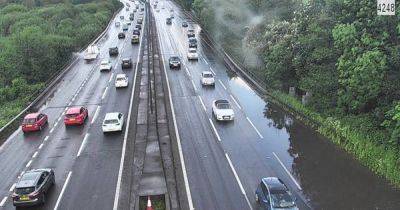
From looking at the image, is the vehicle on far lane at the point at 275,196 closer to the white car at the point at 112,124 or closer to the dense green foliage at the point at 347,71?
the dense green foliage at the point at 347,71

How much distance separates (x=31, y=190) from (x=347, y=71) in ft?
80.2

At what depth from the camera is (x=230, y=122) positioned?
43.6m

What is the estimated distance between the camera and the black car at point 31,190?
90.2 feet

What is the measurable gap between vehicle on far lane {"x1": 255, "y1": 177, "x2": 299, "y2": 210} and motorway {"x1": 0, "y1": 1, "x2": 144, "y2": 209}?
8.77m

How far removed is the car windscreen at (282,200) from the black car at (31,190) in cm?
1322

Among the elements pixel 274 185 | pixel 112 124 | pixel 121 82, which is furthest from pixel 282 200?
pixel 121 82

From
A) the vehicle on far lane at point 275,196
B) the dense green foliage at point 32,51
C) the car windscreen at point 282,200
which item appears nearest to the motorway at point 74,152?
the dense green foliage at point 32,51

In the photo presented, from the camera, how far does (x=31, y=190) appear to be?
27.7 m

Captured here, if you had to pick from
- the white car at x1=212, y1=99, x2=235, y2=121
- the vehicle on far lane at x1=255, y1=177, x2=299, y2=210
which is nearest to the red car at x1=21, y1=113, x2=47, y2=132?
the white car at x1=212, y1=99, x2=235, y2=121

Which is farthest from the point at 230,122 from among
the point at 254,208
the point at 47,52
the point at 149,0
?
the point at 149,0

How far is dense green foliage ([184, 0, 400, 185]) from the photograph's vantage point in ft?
115

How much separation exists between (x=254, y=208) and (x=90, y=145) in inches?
637

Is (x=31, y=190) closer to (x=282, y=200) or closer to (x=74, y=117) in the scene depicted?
(x=282, y=200)

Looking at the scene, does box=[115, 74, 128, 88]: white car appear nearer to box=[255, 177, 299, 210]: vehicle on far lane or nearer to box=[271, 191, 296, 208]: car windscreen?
box=[255, 177, 299, 210]: vehicle on far lane
